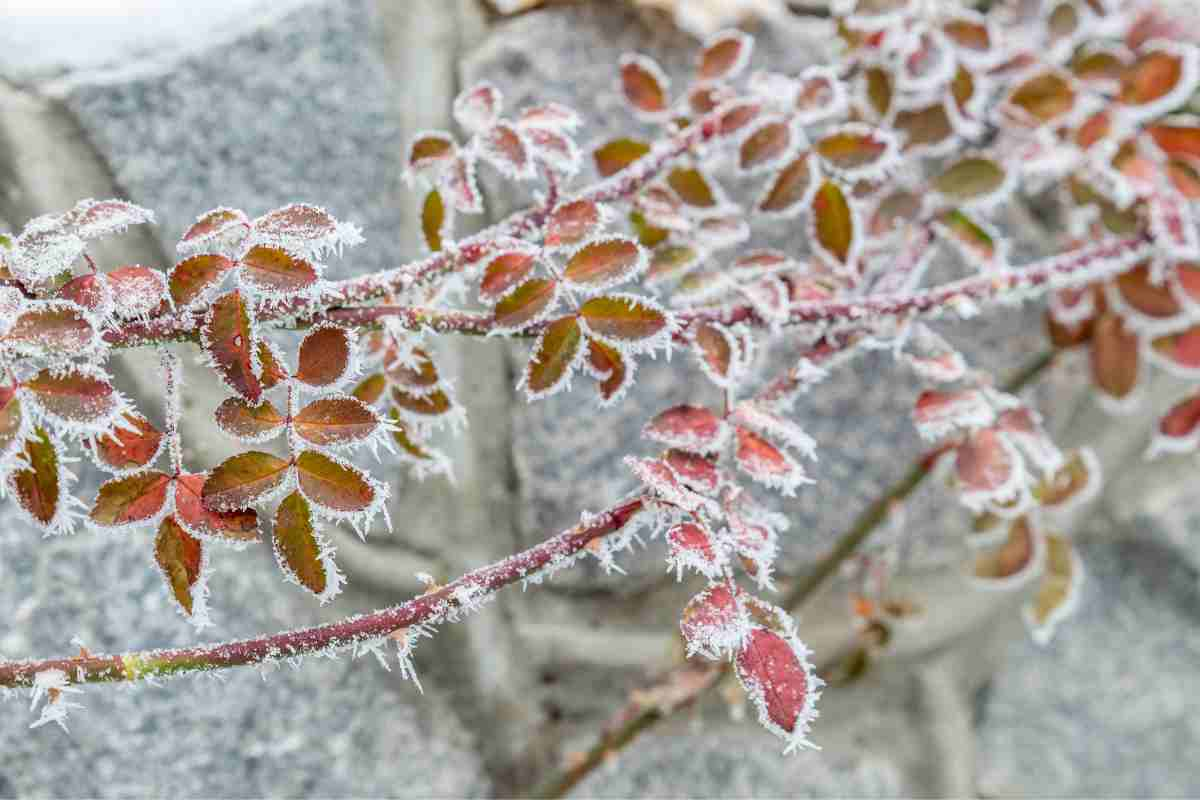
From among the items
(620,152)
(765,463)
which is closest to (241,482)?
(765,463)

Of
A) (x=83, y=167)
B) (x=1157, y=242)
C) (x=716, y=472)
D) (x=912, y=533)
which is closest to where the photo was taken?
(x=716, y=472)

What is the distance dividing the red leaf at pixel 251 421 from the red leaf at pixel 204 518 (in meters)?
0.03

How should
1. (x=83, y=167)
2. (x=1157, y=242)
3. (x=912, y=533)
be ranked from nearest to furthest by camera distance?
(x=83, y=167) → (x=1157, y=242) → (x=912, y=533)

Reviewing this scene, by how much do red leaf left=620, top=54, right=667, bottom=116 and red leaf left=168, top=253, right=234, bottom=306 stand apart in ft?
1.26

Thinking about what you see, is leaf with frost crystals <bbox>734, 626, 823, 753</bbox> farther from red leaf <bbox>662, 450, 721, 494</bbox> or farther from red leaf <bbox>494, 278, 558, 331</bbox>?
red leaf <bbox>494, 278, 558, 331</bbox>

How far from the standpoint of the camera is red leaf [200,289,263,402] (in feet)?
1.42

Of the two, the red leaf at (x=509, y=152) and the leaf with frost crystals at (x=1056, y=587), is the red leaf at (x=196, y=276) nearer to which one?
the red leaf at (x=509, y=152)

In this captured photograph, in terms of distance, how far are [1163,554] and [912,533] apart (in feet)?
0.92

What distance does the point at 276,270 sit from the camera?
0.44m

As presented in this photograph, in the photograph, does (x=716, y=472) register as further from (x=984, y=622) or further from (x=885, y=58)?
(x=984, y=622)

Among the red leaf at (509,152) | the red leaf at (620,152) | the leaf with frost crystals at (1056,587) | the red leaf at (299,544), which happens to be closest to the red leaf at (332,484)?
the red leaf at (299,544)

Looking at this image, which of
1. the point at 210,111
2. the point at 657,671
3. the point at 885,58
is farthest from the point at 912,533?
the point at 210,111

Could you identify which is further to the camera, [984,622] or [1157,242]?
[984,622]

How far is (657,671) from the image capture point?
33.4 inches
